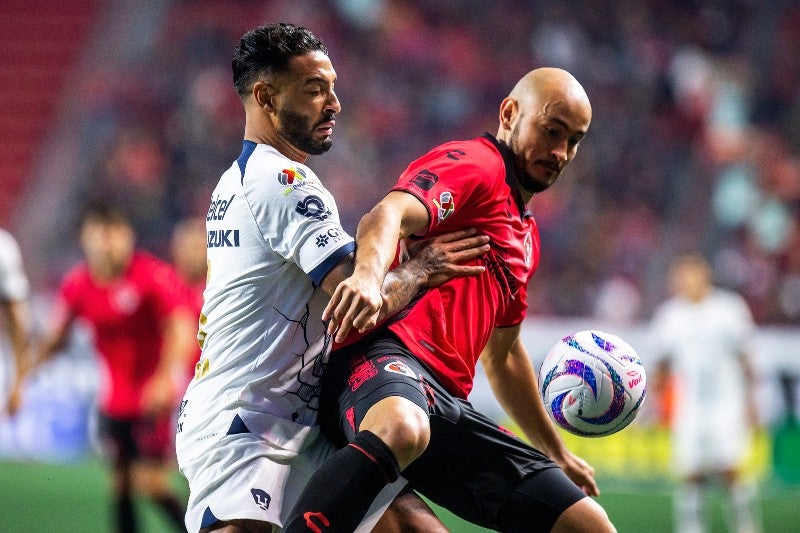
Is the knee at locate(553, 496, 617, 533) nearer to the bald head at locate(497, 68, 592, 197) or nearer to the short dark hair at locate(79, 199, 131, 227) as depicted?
the bald head at locate(497, 68, 592, 197)

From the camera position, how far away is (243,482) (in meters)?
3.34

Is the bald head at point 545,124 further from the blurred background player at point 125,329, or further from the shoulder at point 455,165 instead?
the blurred background player at point 125,329

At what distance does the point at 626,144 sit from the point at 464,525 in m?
7.74

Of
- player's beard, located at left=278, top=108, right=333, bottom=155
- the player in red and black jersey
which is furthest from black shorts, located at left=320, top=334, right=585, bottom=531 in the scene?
player's beard, located at left=278, top=108, right=333, bottom=155

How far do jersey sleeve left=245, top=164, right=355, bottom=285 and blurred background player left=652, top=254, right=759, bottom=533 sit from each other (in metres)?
6.57

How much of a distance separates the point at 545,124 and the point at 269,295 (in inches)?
42.9

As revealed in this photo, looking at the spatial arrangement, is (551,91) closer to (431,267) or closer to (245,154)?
(431,267)

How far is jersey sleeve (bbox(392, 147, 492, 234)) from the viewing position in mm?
3451

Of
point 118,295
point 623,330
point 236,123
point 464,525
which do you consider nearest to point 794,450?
point 623,330

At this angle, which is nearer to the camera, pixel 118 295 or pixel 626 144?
pixel 118 295

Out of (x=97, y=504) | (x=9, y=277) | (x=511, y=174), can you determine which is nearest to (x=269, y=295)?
(x=511, y=174)

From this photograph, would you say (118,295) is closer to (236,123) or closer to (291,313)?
(291,313)

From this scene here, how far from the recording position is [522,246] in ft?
12.8

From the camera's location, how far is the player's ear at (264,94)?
3492 mm
